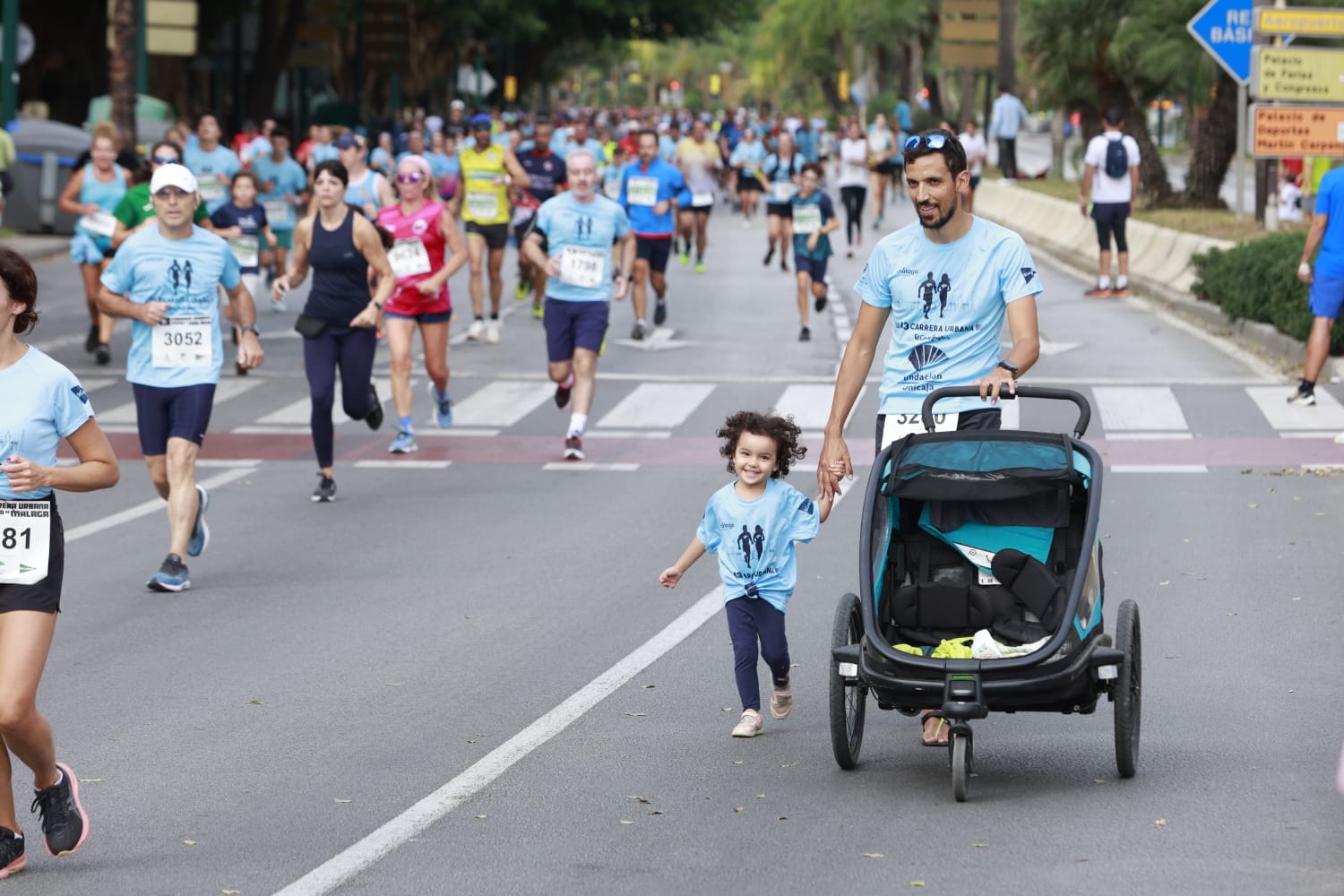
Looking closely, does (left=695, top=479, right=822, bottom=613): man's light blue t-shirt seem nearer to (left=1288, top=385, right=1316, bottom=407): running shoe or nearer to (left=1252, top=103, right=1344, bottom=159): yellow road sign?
(left=1288, top=385, right=1316, bottom=407): running shoe

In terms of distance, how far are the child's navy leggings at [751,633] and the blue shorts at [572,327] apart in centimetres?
762

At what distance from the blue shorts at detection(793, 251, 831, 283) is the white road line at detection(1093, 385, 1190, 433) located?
4602 mm

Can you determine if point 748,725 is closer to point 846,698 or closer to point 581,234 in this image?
point 846,698

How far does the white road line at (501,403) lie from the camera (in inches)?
669

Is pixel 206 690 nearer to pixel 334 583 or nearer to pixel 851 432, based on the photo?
pixel 334 583

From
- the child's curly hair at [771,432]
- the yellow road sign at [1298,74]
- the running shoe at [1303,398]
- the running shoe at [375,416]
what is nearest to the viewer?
the child's curly hair at [771,432]

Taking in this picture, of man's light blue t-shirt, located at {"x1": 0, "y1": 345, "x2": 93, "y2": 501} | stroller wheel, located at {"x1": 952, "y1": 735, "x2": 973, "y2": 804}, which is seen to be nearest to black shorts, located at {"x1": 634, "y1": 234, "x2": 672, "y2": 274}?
stroller wheel, located at {"x1": 952, "y1": 735, "x2": 973, "y2": 804}

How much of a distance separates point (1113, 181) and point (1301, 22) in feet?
9.98

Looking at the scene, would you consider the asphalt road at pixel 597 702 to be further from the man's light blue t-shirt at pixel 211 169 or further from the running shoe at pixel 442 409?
the man's light blue t-shirt at pixel 211 169

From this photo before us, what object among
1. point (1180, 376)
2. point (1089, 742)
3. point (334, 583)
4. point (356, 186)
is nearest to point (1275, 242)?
point (1180, 376)

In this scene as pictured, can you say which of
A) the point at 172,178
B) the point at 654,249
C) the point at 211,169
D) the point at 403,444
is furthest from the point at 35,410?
the point at 211,169

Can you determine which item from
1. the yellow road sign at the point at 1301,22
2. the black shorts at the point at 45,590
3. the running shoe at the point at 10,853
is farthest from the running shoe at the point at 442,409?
the yellow road sign at the point at 1301,22

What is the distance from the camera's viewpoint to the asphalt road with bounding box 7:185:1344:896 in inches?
240

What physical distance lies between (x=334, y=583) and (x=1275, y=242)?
1251 centimetres
